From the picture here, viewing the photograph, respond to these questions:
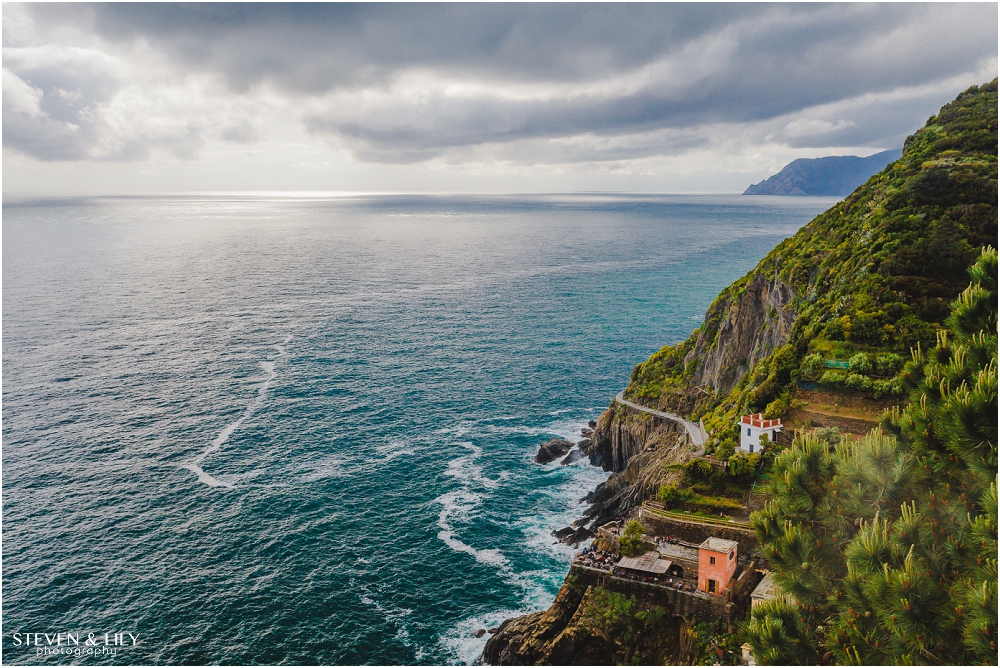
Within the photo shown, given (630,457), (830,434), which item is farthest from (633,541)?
(630,457)

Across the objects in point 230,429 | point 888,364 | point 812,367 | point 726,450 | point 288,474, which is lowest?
point 288,474

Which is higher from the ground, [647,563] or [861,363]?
[861,363]

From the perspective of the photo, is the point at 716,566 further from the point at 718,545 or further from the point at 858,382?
the point at 858,382

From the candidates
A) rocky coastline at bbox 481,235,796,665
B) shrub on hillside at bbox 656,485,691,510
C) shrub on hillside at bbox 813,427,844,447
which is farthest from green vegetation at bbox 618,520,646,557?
shrub on hillside at bbox 813,427,844,447

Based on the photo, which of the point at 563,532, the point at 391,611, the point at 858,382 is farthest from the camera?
the point at 563,532

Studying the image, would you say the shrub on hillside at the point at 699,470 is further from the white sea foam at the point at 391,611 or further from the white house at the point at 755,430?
the white sea foam at the point at 391,611

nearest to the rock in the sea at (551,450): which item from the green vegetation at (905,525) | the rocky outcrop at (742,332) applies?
the rocky outcrop at (742,332)

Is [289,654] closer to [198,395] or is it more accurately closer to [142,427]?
A: [142,427]
